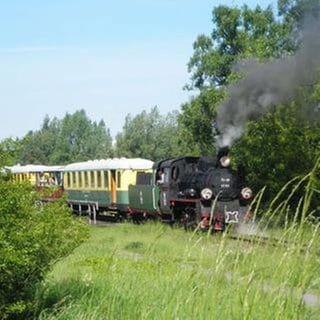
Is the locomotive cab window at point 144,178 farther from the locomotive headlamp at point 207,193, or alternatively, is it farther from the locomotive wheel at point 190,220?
the locomotive headlamp at point 207,193

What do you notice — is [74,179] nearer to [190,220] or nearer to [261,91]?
[261,91]

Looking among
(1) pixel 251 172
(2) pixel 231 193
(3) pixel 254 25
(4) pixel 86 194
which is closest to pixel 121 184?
(4) pixel 86 194

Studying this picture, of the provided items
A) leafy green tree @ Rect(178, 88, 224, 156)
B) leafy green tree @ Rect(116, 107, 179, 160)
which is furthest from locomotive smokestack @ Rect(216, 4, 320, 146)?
leafy green tree @ Rect(116, 107, 179, 160)

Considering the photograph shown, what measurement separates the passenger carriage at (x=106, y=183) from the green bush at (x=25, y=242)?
24.2 metres

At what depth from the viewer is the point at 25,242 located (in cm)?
640

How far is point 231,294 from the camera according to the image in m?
4.31

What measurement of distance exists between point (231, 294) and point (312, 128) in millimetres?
20509

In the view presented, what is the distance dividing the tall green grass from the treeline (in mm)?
1675

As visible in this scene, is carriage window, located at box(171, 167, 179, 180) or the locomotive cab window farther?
the locomotive cab window

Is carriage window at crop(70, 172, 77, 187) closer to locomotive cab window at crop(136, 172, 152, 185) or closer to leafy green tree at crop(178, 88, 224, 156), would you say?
locomotive cab window at crop(136, 172, 152, 185)

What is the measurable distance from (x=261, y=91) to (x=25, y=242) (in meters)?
21.2

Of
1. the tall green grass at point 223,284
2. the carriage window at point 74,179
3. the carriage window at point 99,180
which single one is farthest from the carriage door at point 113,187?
the tall green grass at point 223,284

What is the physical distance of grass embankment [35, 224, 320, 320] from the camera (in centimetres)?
344

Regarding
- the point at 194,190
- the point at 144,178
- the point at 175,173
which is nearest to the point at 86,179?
the point at 144,178
